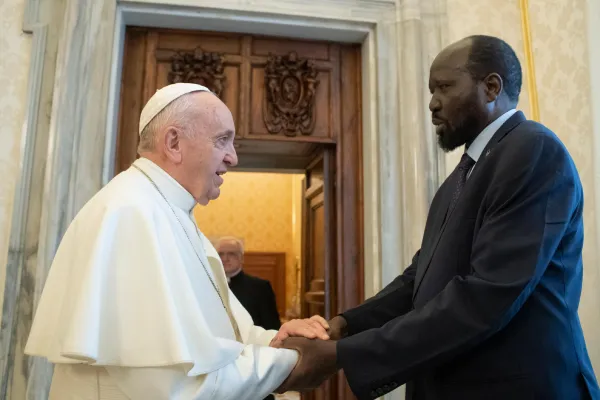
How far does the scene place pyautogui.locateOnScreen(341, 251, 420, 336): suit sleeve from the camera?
81.7 inches

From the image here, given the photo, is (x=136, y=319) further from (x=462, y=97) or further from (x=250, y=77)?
(x=250, y=77)

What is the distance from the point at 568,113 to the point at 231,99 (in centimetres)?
218

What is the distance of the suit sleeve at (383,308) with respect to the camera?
207 cm

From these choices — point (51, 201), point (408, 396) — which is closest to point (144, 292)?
point (408, 396)

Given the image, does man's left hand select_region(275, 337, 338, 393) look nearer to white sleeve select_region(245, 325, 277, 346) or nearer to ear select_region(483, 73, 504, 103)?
white sleeve select_region(245, 325, 277, 346)

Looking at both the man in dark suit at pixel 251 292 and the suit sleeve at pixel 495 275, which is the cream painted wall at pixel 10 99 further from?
the suit sleeve at pixel 495 275

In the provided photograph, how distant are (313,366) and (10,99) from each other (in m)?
2.57

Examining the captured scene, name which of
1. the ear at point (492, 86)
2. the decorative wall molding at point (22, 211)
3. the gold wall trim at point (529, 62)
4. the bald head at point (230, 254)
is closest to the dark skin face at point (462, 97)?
the ear at point (492, 86)

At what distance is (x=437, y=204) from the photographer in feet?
6.36

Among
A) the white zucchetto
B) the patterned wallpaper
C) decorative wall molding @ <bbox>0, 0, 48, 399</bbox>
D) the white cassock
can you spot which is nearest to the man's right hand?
the white cassock

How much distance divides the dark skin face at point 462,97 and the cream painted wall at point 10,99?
247cm

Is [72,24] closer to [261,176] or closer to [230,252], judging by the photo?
[230,252]

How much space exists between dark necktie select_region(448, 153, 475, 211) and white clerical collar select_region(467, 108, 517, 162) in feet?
0.08

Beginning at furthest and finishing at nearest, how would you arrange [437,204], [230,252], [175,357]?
[230,252] → [437,204] → [175,357]
